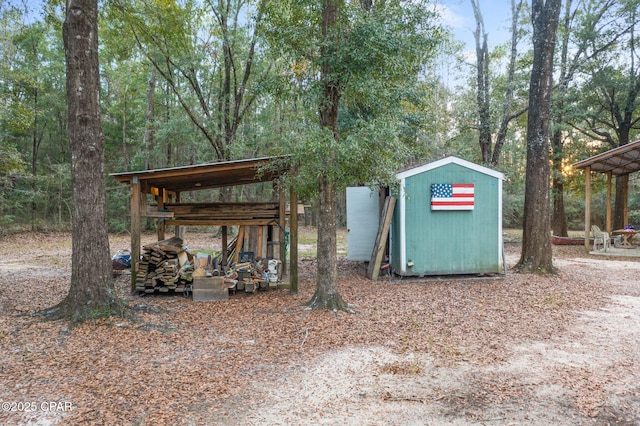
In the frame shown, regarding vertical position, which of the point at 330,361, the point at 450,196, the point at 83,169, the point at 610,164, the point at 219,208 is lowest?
the point at 330,361

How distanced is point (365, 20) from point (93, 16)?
3.48m

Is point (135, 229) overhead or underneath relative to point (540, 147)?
underneath

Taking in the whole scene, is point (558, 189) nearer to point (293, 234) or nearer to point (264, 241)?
point (264, 241)

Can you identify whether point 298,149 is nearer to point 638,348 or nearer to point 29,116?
point 638,348

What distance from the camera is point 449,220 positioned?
27.1 ft

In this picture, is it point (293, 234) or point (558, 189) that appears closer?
point (293, 234)

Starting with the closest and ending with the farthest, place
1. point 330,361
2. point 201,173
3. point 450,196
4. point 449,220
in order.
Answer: point 330,361, point 201,173, point 450,196, point 449,220

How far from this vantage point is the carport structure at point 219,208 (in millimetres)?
6531

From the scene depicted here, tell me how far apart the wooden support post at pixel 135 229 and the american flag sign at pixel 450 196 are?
5.56m

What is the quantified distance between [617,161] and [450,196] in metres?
8.54

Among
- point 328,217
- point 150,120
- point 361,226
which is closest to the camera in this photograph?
point 328,217

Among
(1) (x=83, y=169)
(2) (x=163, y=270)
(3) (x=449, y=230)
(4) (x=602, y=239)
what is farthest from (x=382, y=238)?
(4) (x=602, y=239)

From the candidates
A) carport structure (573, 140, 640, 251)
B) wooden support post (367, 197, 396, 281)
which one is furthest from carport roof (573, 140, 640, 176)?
wooden support post (367, 197, 396, 281)

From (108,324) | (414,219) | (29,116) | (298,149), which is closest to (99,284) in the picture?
(108,324)
